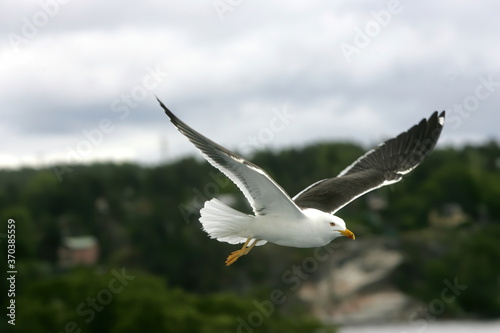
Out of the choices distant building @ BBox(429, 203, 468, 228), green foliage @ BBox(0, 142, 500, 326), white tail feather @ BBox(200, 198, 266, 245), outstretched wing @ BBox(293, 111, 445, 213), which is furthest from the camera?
distant building @ BBox(429, 203, 468, 228)

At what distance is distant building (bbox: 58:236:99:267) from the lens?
290ft

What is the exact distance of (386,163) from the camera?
18.9 metres

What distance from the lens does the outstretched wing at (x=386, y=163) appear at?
57.0 ft

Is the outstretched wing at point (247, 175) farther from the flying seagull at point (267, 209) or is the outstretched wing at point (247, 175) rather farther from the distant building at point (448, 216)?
the distant building at point (448, 216)

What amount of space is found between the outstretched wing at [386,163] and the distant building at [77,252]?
232ft

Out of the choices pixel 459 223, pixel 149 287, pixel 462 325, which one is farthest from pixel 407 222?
pixel 149 287

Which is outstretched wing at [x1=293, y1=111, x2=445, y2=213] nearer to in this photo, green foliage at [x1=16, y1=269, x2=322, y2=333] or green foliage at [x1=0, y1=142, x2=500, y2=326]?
green foliage at [x1=16, y1=269, x2=322, y2=333]

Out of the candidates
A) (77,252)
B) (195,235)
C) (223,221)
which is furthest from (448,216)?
(223,221)

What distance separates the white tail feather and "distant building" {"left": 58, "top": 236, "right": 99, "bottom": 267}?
73.9 m

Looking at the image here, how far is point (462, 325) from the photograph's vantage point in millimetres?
68312

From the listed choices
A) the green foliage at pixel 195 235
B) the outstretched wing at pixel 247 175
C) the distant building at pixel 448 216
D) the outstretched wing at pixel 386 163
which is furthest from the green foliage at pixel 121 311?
the distant building at pixel 448 216

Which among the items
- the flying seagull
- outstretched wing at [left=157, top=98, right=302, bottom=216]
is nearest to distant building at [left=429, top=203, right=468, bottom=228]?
the flying seagull

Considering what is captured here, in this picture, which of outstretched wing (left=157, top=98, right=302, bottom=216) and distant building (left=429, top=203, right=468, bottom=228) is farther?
distant building (left=429, top=203, right=468, bottom=228)

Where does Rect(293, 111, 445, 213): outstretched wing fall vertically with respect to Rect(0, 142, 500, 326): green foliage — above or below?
below
